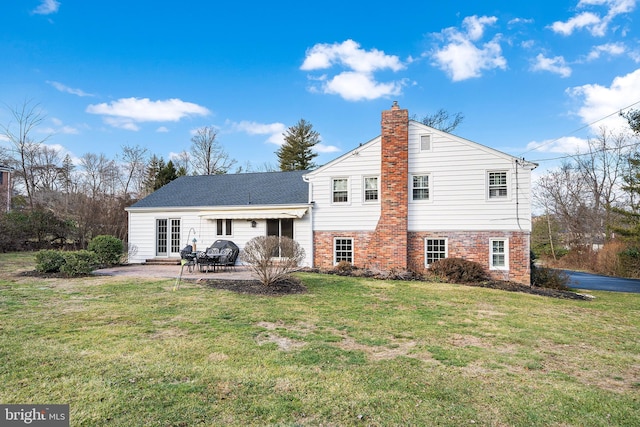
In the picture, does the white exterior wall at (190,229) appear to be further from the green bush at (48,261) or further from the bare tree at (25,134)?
the bare tree at (25,134)

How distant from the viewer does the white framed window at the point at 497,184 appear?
48.6 ft

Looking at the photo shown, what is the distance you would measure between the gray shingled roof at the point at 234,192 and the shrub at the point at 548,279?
36.5 ft

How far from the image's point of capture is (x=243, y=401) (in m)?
3.69

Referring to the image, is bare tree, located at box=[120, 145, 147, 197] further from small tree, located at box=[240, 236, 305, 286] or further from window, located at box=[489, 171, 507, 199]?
window, located at box=[489, 171, 507, 199]

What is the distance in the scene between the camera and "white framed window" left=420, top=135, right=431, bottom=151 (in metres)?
15.4

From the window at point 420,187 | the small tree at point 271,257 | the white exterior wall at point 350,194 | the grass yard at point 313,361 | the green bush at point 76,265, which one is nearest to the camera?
the grass yard at point 313,361

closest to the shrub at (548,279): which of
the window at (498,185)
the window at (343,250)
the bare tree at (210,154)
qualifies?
the window at (498,185)

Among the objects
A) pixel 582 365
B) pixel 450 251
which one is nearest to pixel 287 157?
pixel 450 251

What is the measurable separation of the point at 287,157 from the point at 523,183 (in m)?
31.6

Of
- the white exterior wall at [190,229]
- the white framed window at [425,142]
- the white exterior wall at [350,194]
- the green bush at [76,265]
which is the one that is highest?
the white framed window at [425,142]

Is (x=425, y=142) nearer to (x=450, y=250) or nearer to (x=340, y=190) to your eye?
(x=340, y=190)

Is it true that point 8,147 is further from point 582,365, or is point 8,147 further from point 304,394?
point 582,365

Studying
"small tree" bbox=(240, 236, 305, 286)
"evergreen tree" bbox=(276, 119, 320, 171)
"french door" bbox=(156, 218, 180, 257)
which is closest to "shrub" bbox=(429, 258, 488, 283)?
"small tree" bbox=(240, 236, 305, 286)

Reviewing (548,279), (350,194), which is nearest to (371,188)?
(350,194)
